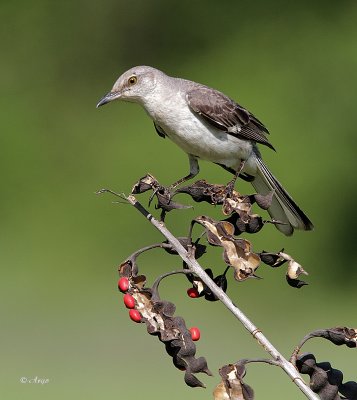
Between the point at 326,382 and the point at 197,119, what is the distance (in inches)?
79.1

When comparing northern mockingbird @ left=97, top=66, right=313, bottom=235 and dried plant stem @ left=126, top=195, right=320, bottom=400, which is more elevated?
northern mockingbird @ left=97, top=66, right=313, bottom=235

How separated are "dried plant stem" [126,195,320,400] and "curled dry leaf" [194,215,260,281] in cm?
5

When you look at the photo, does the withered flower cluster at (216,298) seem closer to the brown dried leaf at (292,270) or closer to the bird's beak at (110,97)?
the brown dried leaf at (292,270)

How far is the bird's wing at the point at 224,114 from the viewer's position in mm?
3494

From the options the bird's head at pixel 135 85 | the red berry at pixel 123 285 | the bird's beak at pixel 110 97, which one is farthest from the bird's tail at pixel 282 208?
the red berry at pixel 123 285

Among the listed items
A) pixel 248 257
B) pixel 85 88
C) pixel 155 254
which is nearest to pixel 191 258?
Answer: pixel 248 257

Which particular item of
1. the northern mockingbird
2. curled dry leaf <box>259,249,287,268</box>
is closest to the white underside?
the northern mockingbird

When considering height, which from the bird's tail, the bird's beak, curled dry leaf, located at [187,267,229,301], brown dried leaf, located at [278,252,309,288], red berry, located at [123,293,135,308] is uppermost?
the bird's beak

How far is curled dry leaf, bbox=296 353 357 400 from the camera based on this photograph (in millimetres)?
1605

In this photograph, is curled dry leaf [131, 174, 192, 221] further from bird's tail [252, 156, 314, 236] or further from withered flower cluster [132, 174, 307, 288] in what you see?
bird's tail [252, 156, 314, 236]

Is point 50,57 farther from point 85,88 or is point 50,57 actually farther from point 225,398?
point 225,398

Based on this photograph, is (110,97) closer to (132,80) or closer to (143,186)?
(132,80)

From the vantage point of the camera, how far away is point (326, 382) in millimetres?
1605

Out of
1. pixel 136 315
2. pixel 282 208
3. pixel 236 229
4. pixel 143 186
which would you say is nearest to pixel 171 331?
pixel 136 315
